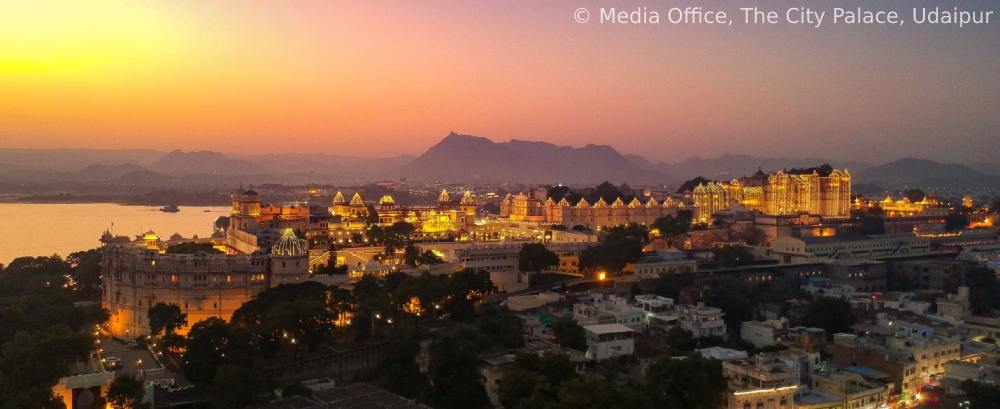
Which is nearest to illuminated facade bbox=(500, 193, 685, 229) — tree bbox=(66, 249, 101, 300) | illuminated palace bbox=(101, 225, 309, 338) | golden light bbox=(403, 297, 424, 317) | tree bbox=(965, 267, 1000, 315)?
tree bbox=(965, 267, 1000, 315)

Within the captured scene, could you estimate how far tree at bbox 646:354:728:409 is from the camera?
1542 centimetres

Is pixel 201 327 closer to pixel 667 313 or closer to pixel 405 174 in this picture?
pixel 667 313

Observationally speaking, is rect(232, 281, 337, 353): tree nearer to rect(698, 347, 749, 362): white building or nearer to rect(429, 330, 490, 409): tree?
rect(429, 330, 490, 409): tree

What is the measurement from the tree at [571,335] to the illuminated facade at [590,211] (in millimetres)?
22895

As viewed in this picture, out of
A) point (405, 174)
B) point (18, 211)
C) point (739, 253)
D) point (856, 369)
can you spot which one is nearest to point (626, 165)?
point (405, 174)

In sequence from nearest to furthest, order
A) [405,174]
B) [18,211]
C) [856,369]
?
[856,369] < [18,211] < [405,174]

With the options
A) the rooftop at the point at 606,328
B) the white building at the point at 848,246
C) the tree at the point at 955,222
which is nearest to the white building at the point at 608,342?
the rooftop at the point at 606,328

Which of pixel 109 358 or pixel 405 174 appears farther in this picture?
pixel 405 174

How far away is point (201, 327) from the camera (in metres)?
19.2

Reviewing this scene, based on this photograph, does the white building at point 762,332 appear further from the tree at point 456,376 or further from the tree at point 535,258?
the tree at point 456,376

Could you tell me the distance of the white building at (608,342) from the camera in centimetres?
1933

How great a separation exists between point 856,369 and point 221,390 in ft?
46.2

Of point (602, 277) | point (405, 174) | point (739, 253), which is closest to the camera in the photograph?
point (602, 277)

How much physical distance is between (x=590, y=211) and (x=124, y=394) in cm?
3073
